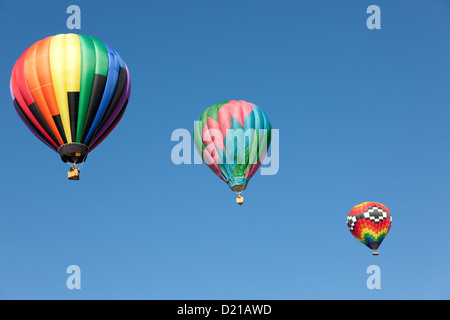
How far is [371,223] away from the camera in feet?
120

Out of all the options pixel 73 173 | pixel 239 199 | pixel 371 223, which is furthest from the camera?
pixel 371 223

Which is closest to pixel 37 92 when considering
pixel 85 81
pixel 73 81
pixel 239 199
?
pixel 73 81

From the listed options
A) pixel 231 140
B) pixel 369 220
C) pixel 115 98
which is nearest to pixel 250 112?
pixel 231 140

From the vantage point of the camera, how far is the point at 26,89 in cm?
2588

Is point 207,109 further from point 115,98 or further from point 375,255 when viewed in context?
point 375,255

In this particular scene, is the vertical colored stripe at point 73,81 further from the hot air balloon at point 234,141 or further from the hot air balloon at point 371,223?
the hot air balloon at point 371,223

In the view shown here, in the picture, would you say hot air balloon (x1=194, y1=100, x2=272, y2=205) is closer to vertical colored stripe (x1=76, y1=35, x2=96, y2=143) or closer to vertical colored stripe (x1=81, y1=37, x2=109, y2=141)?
vertical colored stripe (x1=81, y1=37, x2=109, y2=141)

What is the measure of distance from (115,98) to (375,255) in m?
16.3

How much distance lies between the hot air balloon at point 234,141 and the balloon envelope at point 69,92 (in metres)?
5.38

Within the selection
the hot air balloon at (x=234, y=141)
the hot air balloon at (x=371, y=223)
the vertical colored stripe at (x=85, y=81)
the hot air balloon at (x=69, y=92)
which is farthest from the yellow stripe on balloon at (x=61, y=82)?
→ the hot air balloon at (x=371, y=223)

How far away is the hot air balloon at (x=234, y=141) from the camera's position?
3039 centimetres

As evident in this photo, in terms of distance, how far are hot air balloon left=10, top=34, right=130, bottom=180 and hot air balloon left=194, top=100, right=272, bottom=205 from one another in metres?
5.40

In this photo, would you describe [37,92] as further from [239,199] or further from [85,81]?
[239,199]

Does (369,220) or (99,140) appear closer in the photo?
(99,140)
